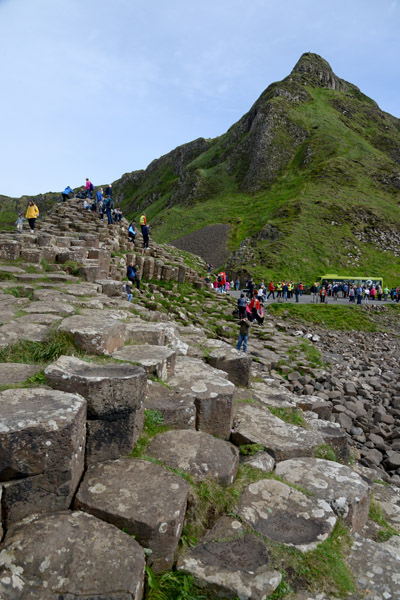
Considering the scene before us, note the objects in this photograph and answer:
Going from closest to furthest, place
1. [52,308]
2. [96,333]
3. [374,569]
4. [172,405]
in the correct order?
[374,569] < [172,405] < [96,333] < [52,308]

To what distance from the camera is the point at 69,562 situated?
2.62 metres

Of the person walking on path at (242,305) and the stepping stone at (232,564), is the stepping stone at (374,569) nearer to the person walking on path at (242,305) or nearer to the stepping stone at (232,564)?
the stepping stone at (232,564)

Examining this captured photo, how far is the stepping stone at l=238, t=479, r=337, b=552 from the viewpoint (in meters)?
3.40

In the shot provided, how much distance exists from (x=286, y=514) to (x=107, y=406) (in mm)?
1931

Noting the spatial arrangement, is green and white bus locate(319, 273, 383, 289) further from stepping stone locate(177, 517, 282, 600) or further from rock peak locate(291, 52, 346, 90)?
rock peak locate(291, 52, 346, 90)

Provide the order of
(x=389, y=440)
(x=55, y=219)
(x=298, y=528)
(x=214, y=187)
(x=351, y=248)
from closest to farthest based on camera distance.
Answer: (x=298, y=528), (x=389, y=440), (x=55, y=219), (x=351, y=248), (x=214, y=187)

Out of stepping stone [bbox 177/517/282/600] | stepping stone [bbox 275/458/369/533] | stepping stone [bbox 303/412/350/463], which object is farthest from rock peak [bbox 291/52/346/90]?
stepping stone [bbox 177/517/282/600]

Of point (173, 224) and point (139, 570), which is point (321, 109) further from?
point (139, 570)

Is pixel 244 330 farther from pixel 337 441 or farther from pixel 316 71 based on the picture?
pixel 316 71

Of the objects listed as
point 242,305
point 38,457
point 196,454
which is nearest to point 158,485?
point 196,454

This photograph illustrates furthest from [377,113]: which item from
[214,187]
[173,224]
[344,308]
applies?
[344,308]

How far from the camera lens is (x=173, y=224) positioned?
75.1 metres

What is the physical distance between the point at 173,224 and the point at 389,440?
68.3 m

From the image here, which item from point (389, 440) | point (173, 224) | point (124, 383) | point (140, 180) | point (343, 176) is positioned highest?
point (140, 180)
